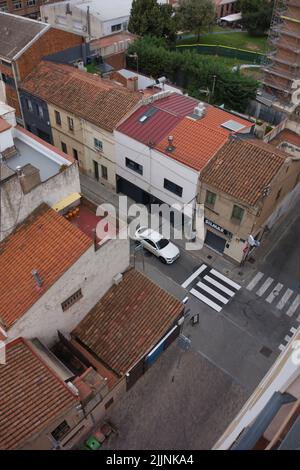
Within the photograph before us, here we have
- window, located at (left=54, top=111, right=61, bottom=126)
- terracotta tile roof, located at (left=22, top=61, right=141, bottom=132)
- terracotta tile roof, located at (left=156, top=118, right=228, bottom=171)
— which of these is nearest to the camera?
terracotta tile roof, located at (left=156, top=118, right=228, bottom=171)

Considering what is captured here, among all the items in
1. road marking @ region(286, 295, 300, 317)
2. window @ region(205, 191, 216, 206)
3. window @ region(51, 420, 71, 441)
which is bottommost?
road marking @ region(286, 295, 300, 317)

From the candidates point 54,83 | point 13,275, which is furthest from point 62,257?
point 54,83

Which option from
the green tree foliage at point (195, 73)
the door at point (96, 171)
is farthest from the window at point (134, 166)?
the green tree foliage at point (195, 73)

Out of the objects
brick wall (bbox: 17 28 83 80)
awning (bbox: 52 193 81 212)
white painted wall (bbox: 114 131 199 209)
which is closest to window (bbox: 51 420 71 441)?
awning (bbox: 52 193 81 212)

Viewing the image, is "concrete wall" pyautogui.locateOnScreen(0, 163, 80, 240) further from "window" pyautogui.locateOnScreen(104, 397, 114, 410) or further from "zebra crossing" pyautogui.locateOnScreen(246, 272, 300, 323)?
"zebra crossing" pyautogui.locateOnScreen(246, 272, 300, 323)

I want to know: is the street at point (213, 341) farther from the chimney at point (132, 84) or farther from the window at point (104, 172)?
the chimney at point (132, 84)

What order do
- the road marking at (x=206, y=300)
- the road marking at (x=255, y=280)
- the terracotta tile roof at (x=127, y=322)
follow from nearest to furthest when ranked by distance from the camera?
the terracotta tile roof at (x=127, y=322) → the road marking at (x=206, y=300) → the road marking at (x=255, y=280)

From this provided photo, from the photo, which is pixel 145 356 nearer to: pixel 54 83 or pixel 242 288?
pixel 242 288
